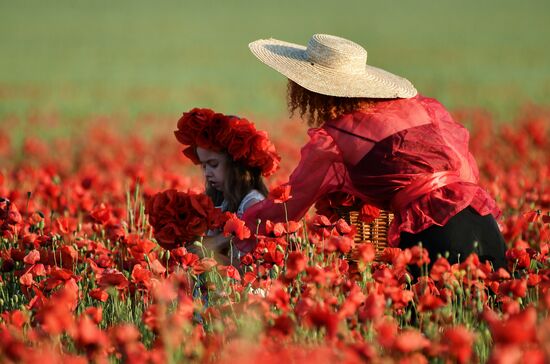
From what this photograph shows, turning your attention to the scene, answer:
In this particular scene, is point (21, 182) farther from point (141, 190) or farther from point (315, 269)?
point (315, 269)

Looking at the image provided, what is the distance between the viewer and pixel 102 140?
9.23m

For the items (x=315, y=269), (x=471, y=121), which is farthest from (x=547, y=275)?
(x=471, y=121)

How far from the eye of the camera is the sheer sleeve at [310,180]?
3557 mm

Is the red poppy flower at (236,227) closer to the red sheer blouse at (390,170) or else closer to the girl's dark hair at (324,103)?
the red sheer blouse at (390,170)

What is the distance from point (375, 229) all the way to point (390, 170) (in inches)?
13.3

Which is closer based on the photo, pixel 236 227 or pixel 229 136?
pixel 236 227

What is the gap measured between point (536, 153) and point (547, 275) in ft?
17.8

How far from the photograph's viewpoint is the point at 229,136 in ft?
13.4

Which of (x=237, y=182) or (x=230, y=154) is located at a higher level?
(x=230, y=154)

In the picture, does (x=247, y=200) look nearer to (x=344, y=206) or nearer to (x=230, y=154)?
(x=230, y=154)

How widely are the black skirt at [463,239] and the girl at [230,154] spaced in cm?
81

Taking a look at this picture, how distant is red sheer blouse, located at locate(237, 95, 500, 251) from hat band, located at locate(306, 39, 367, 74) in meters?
0.21

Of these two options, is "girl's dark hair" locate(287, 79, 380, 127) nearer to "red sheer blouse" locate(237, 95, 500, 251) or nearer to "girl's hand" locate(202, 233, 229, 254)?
"red sheer blouse" locate(237, 95, 500, 251)

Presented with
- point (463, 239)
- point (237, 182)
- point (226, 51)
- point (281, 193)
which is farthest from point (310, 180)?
point (226, 51)
